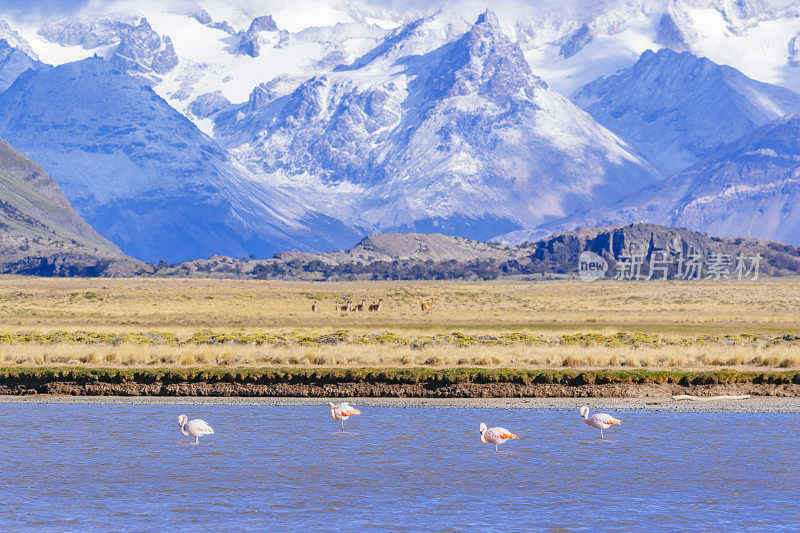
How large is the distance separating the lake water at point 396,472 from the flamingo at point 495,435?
0.36 meters

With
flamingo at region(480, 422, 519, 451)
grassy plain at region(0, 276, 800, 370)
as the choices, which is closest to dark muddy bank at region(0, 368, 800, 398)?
grassy plain at region(0, 276, 800, 370)

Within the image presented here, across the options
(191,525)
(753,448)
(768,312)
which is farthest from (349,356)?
(768,312)

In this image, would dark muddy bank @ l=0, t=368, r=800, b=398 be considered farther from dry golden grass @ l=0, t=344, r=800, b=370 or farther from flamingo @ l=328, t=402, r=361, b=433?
flamingo @ l=328, t=402, r=361, b=433

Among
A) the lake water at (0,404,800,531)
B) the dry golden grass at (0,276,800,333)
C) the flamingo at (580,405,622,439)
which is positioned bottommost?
the lake water at (0,404,800,531)

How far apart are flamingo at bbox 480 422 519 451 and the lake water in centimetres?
36

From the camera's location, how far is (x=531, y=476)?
74.1 ft

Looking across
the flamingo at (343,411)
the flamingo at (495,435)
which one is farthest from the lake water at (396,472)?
the flamingo at (343,411)

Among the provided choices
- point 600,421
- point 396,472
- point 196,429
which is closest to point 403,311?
point 600,421

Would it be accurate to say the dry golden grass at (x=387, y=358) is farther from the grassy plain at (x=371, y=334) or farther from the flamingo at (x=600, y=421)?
the flamingo at (x=600, y=421)

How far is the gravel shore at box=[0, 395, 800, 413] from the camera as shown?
31844 mm

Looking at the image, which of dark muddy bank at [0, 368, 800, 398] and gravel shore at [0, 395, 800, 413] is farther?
dark muddy bank at [0, 368, 800, 398]

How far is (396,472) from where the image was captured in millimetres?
22922

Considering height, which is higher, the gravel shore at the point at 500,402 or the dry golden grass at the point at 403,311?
the dry golden grass at the point at 403,311

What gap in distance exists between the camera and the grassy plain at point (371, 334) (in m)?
41.8
